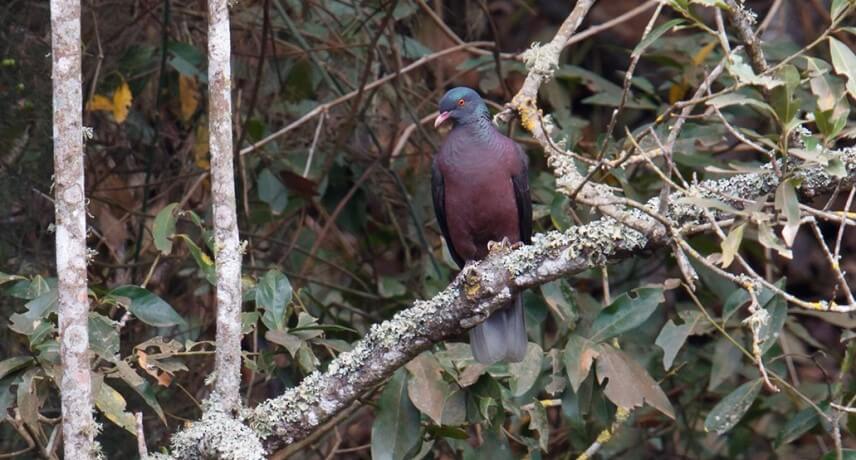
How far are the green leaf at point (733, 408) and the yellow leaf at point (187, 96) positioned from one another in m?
2.67

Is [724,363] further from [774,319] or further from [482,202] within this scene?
[482,202]

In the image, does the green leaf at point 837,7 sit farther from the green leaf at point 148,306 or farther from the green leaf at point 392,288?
the green leaf at point 392,288

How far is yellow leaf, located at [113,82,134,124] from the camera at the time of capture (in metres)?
4.84

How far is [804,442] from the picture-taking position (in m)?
6.55

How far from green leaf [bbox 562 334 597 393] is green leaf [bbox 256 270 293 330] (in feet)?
2.75

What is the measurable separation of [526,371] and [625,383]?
0.30m

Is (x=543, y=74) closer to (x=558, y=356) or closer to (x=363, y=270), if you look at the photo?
(x=558, y=356)

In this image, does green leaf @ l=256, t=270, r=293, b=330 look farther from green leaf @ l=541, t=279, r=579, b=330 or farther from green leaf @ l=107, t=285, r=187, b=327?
green leaf @ l=541, t=279, r=579, b=330

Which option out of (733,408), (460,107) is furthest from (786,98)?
(460,107)

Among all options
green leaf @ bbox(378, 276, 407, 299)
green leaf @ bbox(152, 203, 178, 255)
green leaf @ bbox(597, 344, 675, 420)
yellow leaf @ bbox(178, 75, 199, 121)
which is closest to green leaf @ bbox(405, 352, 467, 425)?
green leaf @ bbox(597, 344, 675, 420)

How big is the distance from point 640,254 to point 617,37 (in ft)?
15.7

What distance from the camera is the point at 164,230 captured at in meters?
3.49

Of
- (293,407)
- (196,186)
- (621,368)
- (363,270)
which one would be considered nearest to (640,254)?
(621,368)

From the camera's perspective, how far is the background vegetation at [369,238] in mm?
3623
